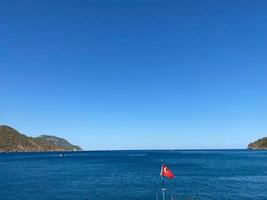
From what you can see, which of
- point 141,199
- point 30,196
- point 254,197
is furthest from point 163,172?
point 30,196

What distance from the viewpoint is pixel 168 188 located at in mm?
86000

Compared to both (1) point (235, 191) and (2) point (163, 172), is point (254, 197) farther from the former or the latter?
(2) point (163, 172)

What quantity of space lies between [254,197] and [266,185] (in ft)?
67.9

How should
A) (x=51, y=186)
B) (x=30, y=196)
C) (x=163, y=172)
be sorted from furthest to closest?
1. (x=51, y=186)
2. (x=30, y=196)
3. (x=163, y=172)

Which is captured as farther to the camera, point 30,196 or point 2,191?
point 2,191

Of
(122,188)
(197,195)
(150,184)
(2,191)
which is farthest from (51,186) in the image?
(197,195)

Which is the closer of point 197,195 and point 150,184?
point 197,195

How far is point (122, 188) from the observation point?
281ft

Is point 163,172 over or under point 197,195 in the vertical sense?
over

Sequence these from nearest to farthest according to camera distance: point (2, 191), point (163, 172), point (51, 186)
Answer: point (163, 172), point (2, 191), point (51, 186)

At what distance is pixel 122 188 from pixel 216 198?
2685 centimetres

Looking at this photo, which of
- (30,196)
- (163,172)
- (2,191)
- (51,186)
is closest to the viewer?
(163,172)

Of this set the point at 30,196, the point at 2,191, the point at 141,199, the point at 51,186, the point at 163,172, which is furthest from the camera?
the point at 51,186

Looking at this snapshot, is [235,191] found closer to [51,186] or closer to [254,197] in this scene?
[254,197]
